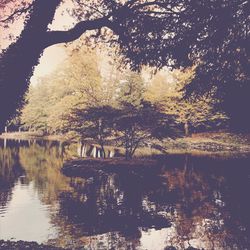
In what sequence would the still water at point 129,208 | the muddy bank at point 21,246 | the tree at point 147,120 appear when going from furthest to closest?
the tree at point 147,120 → the still water at point 129,208 → the muddy bank at point 21,246

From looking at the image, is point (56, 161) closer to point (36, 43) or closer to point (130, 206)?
point (130, 206)

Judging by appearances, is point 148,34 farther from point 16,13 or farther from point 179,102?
point 179,102

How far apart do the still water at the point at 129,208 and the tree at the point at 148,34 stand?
16.2ft

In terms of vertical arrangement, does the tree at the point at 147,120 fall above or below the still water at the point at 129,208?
above

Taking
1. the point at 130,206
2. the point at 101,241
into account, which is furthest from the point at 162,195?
the point at 101,241

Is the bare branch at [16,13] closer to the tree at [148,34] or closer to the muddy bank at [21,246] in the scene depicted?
the tree at [148,34]

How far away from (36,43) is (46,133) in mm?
69787

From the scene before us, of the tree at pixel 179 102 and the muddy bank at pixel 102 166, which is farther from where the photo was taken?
the tree at pixel 179 102

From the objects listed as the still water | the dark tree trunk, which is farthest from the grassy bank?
the dark tree trunk

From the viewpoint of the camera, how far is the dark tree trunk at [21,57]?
8312 mm

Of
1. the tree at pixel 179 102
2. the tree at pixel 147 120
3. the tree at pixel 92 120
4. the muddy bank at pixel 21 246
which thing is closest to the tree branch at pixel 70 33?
the muddy bank at pixel 21 246

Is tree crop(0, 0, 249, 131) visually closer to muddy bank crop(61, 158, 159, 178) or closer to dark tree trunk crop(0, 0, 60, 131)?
dark tree trunk crop(0, 0, 60, 131)

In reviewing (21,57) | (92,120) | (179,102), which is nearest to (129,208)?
(21,57)

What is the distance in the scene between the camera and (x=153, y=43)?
10.9 metres
